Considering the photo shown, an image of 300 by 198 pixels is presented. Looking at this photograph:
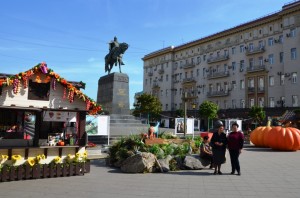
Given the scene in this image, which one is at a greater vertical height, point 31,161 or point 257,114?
point 257,114

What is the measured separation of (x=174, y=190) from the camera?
866 cm

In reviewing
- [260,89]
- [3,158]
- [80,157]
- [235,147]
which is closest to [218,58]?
[260,89]

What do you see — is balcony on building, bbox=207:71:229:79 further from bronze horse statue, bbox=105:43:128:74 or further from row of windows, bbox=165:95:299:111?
bronze horse statue, bbox=105:43:128:74

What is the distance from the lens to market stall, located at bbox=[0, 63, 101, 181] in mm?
10594

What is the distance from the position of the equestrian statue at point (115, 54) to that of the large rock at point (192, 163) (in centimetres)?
1854

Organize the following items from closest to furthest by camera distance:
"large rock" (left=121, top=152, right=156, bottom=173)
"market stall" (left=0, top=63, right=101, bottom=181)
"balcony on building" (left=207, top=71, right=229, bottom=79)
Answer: "market stall" (left=0, top=63, right=101, bottom=181) < "large rock" (left=121, top=152, right=156, bottom=173) < "balcony on building" (left=207, top=71, right=229, bottom=79)

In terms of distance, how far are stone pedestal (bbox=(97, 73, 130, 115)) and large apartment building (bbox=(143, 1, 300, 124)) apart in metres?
13.8

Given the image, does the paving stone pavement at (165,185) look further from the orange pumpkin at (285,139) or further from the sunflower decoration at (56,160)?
the orange pumpkin at (285,139)

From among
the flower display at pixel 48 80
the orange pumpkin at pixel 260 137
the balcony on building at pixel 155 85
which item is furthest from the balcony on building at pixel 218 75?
the flower display at pixel 48 80

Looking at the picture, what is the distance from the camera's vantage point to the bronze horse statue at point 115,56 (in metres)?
29.9

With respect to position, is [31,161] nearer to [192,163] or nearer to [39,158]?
[39,158]

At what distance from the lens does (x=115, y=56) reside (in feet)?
98.1

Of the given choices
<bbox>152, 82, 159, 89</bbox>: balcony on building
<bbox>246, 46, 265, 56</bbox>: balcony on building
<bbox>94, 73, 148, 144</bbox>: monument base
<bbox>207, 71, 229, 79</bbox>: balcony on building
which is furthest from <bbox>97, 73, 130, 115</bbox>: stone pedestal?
<bbox>152, 82, 159, 89</bbox>: balcony on building

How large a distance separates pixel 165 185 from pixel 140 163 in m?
2.41
